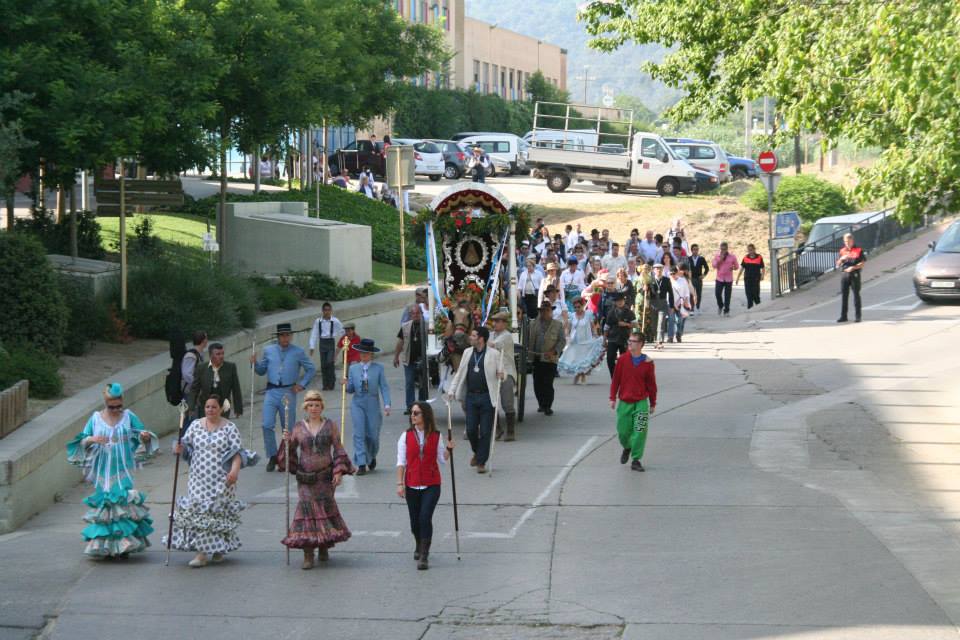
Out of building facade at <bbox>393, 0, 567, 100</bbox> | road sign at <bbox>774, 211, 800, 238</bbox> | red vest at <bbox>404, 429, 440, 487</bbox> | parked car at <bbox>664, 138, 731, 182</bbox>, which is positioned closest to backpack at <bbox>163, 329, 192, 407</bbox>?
red vest at <bbox>404, 429, 440, 487</bbox>

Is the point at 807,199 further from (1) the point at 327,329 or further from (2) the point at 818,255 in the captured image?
(1) the point at 327,329

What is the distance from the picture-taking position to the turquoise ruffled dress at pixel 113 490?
451 inches

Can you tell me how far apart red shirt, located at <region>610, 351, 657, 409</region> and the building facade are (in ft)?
180

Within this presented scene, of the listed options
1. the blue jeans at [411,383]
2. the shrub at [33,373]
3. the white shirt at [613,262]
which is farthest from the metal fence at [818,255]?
the shrub at [33,373]

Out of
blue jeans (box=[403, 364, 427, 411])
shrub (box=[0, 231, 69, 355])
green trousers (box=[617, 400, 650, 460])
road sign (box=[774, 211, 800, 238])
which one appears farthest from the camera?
road sign (box=[774, 211, 800, 238])

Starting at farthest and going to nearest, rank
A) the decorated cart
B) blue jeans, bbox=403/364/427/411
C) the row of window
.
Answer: the row of window
the decorated cart
blue jeans, bbox=403/364/427/411

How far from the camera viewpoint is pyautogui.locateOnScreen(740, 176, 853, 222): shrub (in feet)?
157

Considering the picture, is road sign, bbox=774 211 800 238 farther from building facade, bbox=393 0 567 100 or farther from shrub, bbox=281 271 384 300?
building facade, bbox=393 0 567 100

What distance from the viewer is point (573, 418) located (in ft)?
63.4

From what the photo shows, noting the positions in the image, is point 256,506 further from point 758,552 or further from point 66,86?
point 66,86

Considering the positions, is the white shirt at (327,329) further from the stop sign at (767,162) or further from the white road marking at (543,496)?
the stop sign at (767,162)

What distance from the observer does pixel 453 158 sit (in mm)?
Answer: 57188

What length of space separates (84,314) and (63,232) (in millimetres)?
5293

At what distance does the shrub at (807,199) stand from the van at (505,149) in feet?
50.4
